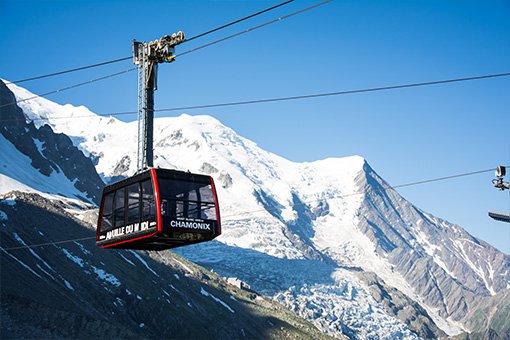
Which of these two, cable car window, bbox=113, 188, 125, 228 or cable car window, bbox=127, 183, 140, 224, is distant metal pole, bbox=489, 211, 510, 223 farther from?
cable car window, bbox=113, 188, 125, 228

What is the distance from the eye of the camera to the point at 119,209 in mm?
33219

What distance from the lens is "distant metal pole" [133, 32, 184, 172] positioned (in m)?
29.6

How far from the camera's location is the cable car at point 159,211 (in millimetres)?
30688

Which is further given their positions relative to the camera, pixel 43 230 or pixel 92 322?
pixel 43 230

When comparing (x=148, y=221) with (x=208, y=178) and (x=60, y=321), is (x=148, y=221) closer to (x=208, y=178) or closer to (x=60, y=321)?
(x=208, y=178)

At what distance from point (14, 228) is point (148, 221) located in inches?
6208

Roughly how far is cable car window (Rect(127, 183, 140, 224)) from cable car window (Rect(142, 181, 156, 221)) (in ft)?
1.62

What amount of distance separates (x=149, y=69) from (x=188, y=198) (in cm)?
598

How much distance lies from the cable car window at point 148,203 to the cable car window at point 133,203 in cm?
49

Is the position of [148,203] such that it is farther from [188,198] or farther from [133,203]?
[188,198]

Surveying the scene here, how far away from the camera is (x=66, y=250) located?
192375mm

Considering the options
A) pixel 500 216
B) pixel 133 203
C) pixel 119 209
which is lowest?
pixel 500 216

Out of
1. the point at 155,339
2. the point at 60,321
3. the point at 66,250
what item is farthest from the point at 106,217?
the point at 66,250

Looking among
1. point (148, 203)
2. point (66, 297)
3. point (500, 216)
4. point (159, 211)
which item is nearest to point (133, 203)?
point (148, 203)
